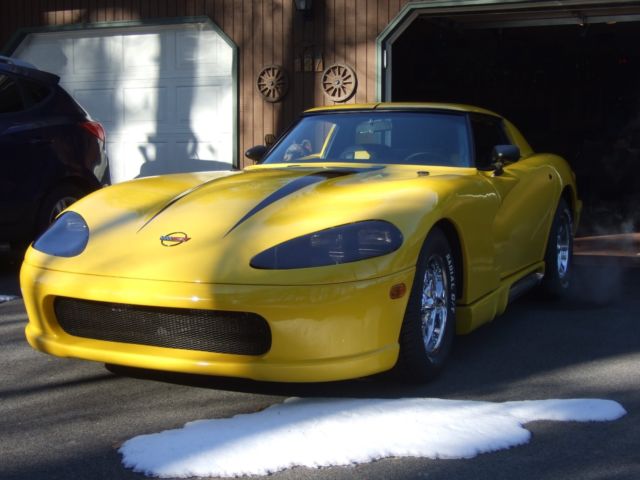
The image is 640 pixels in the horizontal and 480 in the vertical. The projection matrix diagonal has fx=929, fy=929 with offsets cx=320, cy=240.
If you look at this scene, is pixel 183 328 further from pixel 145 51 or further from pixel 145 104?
pixel 145 51

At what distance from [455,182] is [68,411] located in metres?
2.02

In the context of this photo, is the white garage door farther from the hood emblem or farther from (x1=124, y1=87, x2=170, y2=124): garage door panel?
the hood emblem

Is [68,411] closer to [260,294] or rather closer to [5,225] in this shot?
[260,294]

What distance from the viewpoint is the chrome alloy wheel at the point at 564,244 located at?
6324 mm

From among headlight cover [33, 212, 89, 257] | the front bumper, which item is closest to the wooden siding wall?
headlight cover [33, 212, 89, 257]

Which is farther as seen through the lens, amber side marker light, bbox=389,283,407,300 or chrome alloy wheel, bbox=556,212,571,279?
chrome alloy wheel, bbox=556,212,571,279

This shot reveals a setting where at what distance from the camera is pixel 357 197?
13.1 ft

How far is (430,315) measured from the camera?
4.15 meters

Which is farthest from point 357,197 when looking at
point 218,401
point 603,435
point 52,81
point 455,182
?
point 52,81

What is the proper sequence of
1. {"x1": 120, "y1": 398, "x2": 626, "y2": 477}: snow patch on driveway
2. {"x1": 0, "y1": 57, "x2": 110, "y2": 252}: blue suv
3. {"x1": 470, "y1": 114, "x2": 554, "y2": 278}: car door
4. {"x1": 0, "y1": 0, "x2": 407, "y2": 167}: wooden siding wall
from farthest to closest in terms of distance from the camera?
{"x1": 0, "y1": 0, "x2": 407, "y2": 167}: wooden siding wall
{"x1": 0, "y1": 57, "x2": 110, "y2": 252}: blue suv
{"x1": 470, "y1": 114, "x2": 554, "y2": 278}: car door
{"x1": 120, "y1": 398, "x2": 626, "y2": 477}: snow patch on driveway

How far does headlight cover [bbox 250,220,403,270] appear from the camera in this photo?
3.57 m

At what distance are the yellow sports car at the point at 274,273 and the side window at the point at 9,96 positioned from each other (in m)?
2.99

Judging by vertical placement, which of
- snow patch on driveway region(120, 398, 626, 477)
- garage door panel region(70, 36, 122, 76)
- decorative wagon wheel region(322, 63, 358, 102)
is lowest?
snow patch on driveway region(120, 398, 626, 477)

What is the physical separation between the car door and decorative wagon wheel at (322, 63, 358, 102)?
14.6 ft
